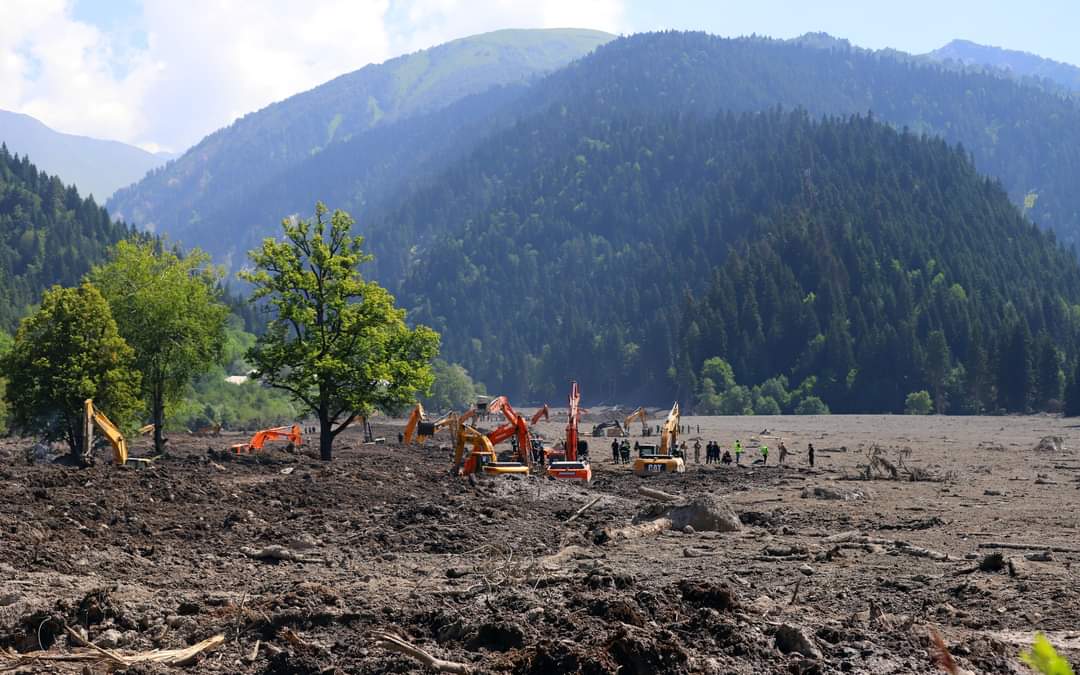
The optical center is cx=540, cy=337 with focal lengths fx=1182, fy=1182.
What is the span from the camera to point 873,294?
583 feet

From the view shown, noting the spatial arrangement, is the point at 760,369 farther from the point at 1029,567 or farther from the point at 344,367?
the point at 1029,567

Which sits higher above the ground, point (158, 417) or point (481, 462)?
point (158, 417)

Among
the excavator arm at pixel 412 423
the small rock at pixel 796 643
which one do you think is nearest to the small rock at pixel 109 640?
the small rock at pixel 796 643

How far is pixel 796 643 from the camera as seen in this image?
45.3 feet

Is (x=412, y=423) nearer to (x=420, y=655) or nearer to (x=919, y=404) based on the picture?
(x=420, y=655)

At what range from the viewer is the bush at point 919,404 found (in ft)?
451

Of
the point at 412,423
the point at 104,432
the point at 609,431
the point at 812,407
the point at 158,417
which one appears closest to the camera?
the point at 104,432

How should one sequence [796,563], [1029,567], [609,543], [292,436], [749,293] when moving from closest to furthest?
[1029,567], [796,563], [609,543], [292,436], [749,293]

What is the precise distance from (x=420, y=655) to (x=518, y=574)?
596cm

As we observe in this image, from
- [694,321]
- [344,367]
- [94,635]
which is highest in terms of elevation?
[694,321]

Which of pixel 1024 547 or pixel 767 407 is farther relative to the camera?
pixel 767 407

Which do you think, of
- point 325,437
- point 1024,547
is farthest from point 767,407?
point 1024,547

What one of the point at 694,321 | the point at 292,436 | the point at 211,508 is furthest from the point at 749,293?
the point at 211,508

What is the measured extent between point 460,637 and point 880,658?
5.00 m
